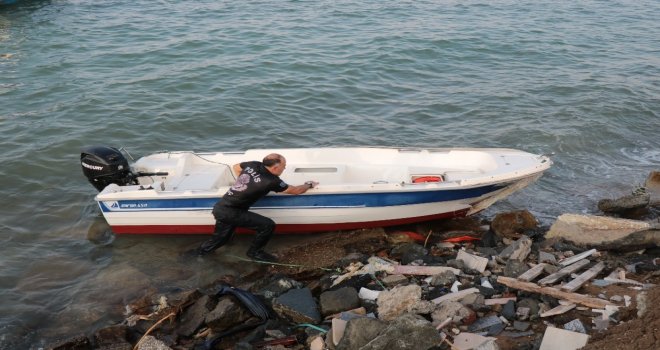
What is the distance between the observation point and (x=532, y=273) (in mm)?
7023

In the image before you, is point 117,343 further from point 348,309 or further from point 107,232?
point 107,232

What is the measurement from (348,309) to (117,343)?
261 centimetres

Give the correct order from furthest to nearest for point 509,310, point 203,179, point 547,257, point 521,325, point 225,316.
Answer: point 203,179, point 547,257, point 225,316, point 509,310, point 521,325

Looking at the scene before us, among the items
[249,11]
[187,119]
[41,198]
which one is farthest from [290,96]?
[249,11]

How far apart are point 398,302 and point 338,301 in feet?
2.41

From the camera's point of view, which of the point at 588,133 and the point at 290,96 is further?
the point at 290,96

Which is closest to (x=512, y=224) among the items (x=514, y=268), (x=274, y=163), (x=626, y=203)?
(x=514, y=268)

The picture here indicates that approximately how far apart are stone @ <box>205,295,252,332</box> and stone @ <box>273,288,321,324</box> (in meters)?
0.41

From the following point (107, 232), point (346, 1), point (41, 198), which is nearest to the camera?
point (107, 232)

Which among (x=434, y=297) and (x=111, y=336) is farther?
(x=434, y=297)

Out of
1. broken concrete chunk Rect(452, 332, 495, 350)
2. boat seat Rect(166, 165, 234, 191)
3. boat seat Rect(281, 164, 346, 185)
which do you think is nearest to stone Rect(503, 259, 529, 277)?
broken concrete chunk Rect(452, 332, 495, 350)

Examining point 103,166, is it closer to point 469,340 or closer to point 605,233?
point 469,340

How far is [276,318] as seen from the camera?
6.73 metres

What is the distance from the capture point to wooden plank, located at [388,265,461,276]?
24.1 feet
